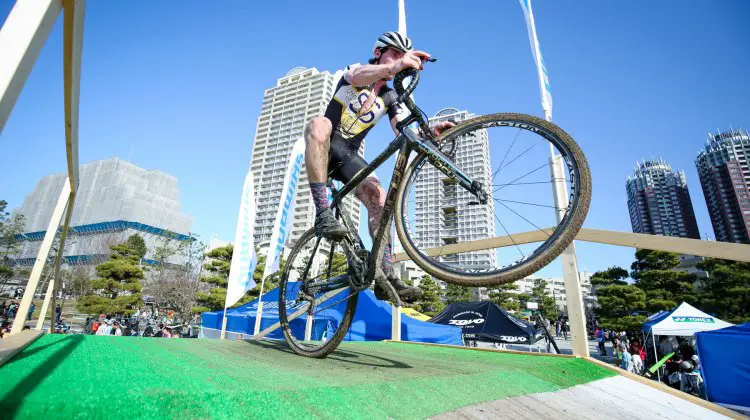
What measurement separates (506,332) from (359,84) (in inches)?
514

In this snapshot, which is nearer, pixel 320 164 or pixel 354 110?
pixel 320 164

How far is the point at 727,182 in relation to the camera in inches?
2874

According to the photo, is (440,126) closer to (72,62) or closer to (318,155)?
(318,155)

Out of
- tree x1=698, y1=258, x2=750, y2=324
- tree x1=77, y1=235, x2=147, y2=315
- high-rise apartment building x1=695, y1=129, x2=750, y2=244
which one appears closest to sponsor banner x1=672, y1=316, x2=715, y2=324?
tree x1=698, y1=258, x2=750, y2=324

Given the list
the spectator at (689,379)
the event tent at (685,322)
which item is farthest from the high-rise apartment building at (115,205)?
the spectator at (689,379)

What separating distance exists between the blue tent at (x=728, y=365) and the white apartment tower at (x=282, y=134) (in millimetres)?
82476

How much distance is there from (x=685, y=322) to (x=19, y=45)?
72.0 feet

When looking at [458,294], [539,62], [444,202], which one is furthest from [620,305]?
[444,202]

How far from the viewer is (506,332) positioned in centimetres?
1304

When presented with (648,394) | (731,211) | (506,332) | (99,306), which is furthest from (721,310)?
(731,211)

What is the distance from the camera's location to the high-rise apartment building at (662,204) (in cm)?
8788

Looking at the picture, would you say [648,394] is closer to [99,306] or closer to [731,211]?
[99,306]

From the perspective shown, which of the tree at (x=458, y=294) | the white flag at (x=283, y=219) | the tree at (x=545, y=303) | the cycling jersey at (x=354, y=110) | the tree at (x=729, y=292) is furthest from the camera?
the tree at (x=545, y=303)

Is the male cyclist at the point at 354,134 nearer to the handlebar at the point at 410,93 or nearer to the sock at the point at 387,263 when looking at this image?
the sock at the point at 387,263
